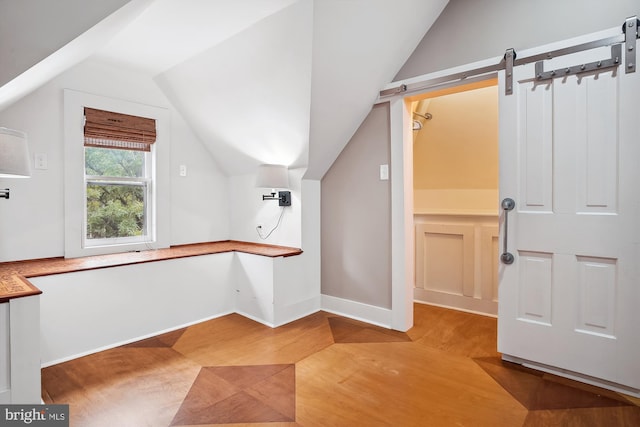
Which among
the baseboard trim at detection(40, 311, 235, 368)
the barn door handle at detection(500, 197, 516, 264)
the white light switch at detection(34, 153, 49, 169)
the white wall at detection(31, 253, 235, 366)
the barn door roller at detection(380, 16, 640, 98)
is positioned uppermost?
the barn door roller at detection(380, 16, 640, 98)

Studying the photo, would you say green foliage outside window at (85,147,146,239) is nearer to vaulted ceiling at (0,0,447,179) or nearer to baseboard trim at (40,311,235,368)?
vaulted ceiling at (0,0,447,179)

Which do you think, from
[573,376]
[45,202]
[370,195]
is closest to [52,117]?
[45,202]

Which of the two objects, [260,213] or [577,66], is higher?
[577,66]

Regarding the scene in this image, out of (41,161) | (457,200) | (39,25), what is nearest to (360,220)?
(457,200)

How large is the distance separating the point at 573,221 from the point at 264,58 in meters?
2.24

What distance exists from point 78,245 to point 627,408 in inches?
150

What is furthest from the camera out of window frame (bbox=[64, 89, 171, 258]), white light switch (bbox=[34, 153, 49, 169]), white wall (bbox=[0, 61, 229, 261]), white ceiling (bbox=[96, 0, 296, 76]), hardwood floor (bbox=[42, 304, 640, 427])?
window frame (bbox=[64, 89, 171, 258])

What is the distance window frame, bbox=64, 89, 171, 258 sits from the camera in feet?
9.27

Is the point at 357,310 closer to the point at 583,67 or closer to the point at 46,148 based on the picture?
the point at 583,67

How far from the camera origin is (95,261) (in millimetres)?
2695

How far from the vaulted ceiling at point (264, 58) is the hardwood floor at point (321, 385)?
1.60 meters

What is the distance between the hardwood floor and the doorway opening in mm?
705

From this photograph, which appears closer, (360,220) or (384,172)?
(384,172)

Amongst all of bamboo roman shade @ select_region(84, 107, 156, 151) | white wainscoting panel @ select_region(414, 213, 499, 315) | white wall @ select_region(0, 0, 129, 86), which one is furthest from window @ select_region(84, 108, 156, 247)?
white wainscoting panel @ select_region(414, 213, 499, 315)
